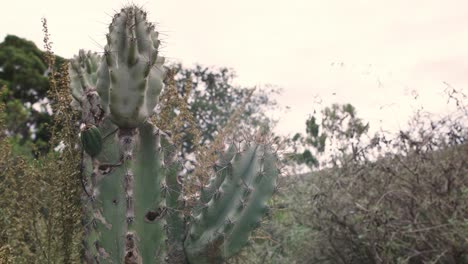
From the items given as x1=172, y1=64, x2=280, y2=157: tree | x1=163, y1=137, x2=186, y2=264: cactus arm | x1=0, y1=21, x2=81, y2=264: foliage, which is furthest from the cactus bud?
x1=172, y1=64, x2=280, y2=157: tree

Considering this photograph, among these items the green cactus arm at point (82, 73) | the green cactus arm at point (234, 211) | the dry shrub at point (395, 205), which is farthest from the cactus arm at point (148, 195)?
the dry shrub at point (395, 205)

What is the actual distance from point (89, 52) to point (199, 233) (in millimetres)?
1293

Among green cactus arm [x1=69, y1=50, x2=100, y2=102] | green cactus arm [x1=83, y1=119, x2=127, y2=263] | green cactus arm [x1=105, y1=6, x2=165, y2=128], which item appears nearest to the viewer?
green cactus arm [x1=105, y1=6, x2=165, y2=128]

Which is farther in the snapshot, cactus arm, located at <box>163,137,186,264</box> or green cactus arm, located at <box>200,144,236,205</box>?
green cactus arm, located at <box>200,144,236,205</box>

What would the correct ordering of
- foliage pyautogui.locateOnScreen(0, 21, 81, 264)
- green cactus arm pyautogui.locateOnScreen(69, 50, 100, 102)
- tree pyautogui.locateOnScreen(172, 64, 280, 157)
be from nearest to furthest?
foliage pyautogui.locateOnScreen(0, 21, 81, 264) → green cactus arm pyautogui.locateOnScreen(69, 50, 100, 102) → tree pyautogui.locateOnScreen(172, 64, 280, 157)

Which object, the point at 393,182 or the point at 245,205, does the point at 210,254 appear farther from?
the point at 393,182

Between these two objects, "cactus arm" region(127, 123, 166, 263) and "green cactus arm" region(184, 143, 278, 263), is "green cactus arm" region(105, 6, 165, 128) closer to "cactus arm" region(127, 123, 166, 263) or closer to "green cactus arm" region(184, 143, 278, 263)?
"cactus arm" region(127, 123, 166, 263)

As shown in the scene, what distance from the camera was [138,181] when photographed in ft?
11.3

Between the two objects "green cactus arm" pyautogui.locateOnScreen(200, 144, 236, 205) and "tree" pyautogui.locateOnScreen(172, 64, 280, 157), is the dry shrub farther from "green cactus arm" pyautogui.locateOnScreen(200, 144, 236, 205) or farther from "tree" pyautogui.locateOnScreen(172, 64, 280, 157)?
"tree" pyautogui.locateOnScreen(172, 64, 280, 157)

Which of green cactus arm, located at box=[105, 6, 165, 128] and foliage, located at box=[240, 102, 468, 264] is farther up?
green cactus arm, located at box=[105, 6, 165, 128]

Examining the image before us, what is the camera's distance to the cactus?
131 inches

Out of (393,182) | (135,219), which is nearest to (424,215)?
(393,182)

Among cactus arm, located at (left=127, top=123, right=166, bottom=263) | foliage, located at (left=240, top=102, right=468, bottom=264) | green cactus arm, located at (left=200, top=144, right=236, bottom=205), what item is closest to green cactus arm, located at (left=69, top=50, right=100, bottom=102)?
cactus arm, located at (left=127, top=123, right=166, bottom=263)

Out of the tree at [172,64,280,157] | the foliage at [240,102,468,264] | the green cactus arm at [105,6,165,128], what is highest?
the tree at [172,64,280,157]
